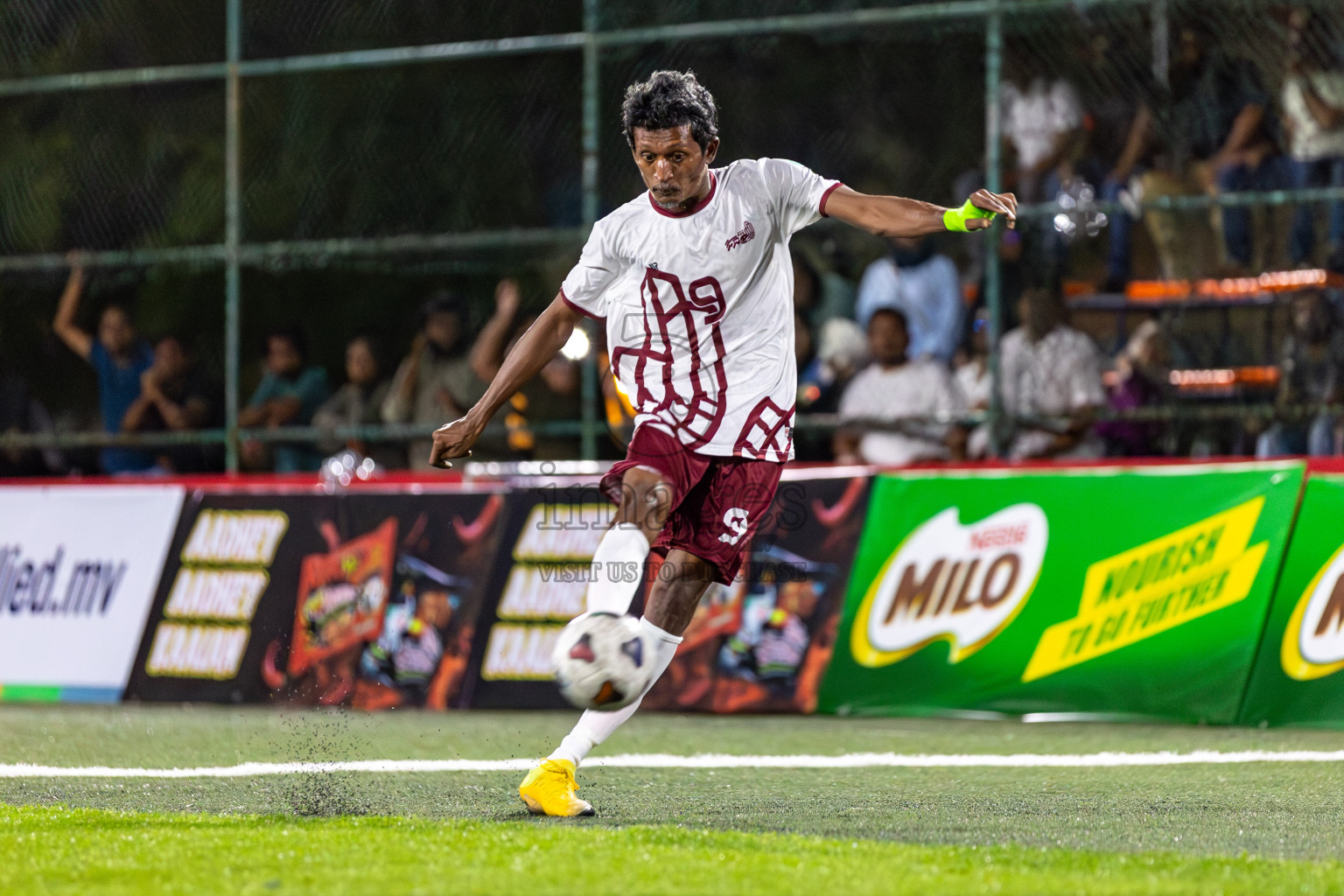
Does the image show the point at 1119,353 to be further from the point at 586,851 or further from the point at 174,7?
the point at 174,7

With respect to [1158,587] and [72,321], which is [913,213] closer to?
[1158,587]

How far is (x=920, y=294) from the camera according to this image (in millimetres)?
11734

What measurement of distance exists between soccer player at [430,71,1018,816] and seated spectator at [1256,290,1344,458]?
5.14 meters

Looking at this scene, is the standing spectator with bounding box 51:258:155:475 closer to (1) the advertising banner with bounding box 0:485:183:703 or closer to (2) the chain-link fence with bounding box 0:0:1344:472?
(2) the chain-link fence with bounding box 0:0:1344:472

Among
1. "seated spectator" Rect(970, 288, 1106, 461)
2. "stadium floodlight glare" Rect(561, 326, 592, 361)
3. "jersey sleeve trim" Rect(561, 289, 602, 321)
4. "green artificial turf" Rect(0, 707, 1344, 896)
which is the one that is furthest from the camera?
"stadium floodlight glare" Rect(561, 326, 592, 361)

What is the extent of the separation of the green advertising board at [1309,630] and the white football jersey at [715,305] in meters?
4.06

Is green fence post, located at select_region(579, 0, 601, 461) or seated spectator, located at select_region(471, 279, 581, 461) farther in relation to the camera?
seated spectator, located at select_region(471, 279, 581, 461)

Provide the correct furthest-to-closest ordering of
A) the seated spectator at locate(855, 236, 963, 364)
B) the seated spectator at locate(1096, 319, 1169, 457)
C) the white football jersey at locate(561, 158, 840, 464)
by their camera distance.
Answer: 1. the seated spectator at locate(855, 236, 963, 364)
2. the seated spectator at locate(1096, 319, 1169, 457)
3. the white football jersey at locate(561, 158, 840, 464)

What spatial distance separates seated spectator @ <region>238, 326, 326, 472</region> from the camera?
1323 cm

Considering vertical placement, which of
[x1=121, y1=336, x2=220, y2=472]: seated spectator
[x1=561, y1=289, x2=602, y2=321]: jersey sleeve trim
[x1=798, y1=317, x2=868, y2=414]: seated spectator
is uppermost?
[x1=561, y1=289, x2=602, y2=321]: jersey sleeve trim

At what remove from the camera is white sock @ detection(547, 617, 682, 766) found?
587 centimetres

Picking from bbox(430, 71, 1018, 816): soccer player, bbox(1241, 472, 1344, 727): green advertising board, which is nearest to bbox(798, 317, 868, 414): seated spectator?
bbox(1241, 472, 1344, 727): green advertising board

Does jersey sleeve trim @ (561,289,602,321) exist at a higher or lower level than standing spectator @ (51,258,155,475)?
higher

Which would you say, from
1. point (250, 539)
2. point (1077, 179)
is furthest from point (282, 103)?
point (1077, 179)
